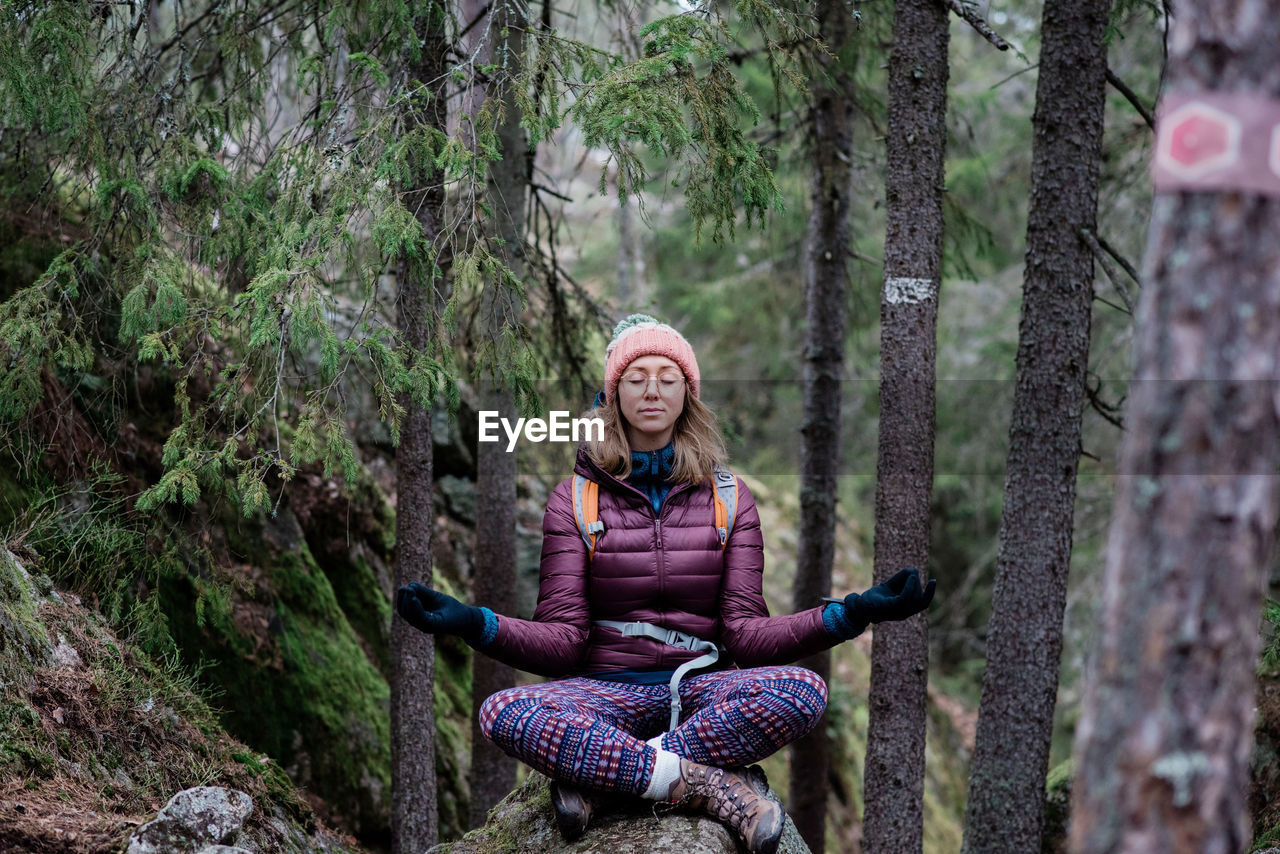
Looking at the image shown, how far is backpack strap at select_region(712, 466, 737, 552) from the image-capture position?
417cm

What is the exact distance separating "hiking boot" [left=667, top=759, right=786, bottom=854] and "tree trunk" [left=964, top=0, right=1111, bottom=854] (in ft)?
7.18

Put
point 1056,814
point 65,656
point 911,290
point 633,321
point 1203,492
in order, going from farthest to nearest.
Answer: point 1056,814, point 911,290, point 633,321, point 65,656, point 1203,492

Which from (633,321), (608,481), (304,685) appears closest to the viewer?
(608,481)

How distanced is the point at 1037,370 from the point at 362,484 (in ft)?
15.6

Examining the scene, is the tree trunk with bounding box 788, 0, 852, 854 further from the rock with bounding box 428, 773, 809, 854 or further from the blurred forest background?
the rock with bounding box 428, 773, 809, 854

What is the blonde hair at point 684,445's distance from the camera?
426 cm

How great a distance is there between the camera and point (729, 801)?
3672 millimetres

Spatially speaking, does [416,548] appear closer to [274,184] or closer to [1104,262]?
[274,184]

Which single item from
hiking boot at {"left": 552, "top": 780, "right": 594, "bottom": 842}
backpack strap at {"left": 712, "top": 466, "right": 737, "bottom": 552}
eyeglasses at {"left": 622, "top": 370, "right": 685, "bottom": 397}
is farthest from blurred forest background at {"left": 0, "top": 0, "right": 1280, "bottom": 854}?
hiking boot at {"left": 552, "top": 780, "right": 594, "bottom": 842}

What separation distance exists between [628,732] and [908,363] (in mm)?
2309

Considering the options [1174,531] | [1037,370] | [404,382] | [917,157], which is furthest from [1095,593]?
[1174,531]

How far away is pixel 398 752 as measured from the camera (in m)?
5.29

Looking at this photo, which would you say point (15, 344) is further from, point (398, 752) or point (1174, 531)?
point (1174, 531)

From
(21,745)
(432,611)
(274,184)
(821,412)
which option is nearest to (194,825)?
(21,745)
